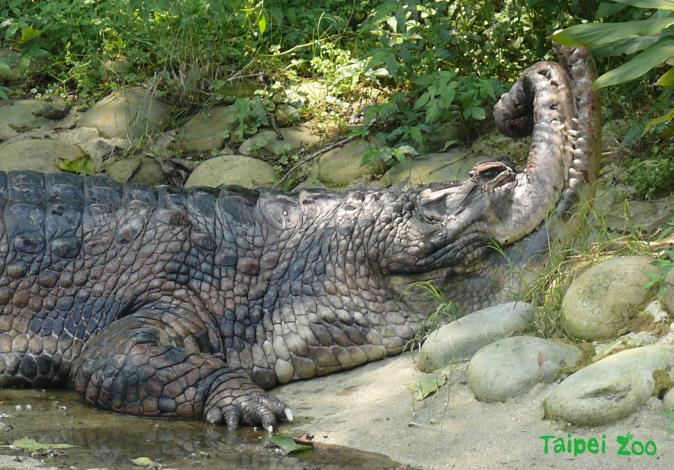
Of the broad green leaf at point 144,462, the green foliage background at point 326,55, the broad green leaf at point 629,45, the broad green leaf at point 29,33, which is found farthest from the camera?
the broad green leaf at point 29,33

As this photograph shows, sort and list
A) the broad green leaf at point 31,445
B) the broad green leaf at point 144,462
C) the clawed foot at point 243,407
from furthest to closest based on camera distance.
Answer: the clawed foot at point 243,407 < the broad green leaf at point 31,445 < the broad green leaf at point 144,462

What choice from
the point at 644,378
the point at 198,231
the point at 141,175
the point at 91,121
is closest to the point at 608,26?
the point at 644,378

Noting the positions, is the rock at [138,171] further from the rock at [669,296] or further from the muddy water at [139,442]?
the rock at [669,296]

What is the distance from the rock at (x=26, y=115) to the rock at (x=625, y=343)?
519 cm

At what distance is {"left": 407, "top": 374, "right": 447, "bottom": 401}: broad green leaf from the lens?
4.32 meters

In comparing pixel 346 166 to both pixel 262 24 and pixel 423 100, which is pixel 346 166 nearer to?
pixel 423 100

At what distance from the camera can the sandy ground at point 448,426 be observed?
357 cm

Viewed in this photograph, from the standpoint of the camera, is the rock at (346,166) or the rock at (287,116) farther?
the rock at (287,116)

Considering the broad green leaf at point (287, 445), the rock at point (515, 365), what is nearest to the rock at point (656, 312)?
the rock at point (515, 365)

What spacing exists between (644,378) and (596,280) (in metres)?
0.75

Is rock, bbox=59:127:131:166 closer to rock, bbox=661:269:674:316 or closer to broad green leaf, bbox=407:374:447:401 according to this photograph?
broad green leaf, bbox=407:374:447:401

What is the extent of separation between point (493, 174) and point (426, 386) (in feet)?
4.06

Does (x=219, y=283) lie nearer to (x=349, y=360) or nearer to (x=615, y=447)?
(x=349, y=360)

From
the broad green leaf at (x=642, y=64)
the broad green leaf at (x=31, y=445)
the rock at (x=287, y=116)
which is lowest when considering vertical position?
the broad green leaf at (x=31, y=445)
